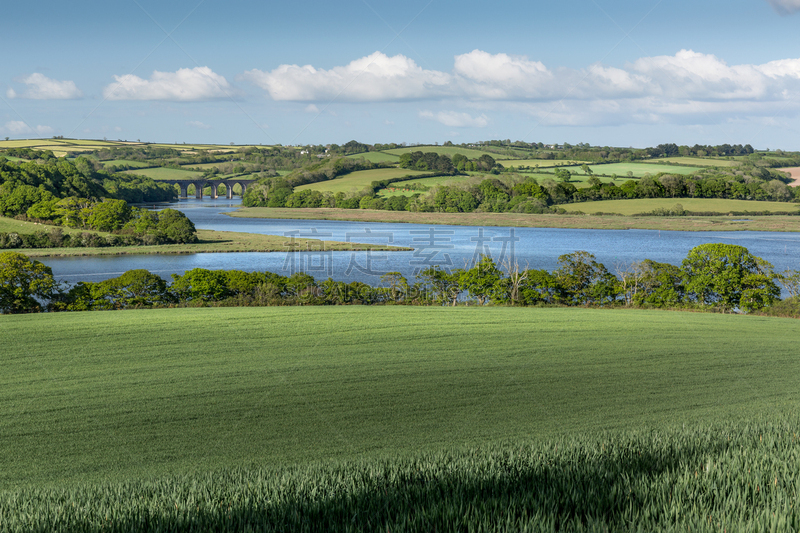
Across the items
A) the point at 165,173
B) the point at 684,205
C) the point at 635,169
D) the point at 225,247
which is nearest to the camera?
the point at 225,247

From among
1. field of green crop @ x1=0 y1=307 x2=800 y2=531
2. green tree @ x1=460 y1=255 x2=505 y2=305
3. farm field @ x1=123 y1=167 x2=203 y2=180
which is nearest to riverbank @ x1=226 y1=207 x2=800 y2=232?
farm field @ x1=123 y1=167 x2=203 y2=180

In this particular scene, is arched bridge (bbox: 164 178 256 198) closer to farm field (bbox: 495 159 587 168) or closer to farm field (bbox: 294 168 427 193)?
farm field (bbox: 294 168 427 193)

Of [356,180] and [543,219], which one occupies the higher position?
[356,180]

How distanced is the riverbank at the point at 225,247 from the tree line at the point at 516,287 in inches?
783

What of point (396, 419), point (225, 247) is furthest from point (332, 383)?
point (225, 247)

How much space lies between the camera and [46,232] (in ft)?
120

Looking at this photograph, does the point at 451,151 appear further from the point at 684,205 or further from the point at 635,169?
the point at 684,205

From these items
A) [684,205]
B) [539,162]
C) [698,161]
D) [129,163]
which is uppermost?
[129,163]

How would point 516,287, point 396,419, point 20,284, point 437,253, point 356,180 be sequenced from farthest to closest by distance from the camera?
point 356,180
point 437,253
point 516,287
point 20,284
point 396,419

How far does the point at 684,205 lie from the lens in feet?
183

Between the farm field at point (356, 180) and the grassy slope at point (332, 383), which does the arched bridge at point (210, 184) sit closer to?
the farm field at point (356, 180)

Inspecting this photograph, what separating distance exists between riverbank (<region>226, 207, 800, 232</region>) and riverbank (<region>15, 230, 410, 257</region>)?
66.4 ft

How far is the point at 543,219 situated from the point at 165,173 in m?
65.3

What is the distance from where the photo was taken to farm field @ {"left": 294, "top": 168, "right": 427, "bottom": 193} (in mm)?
80613
